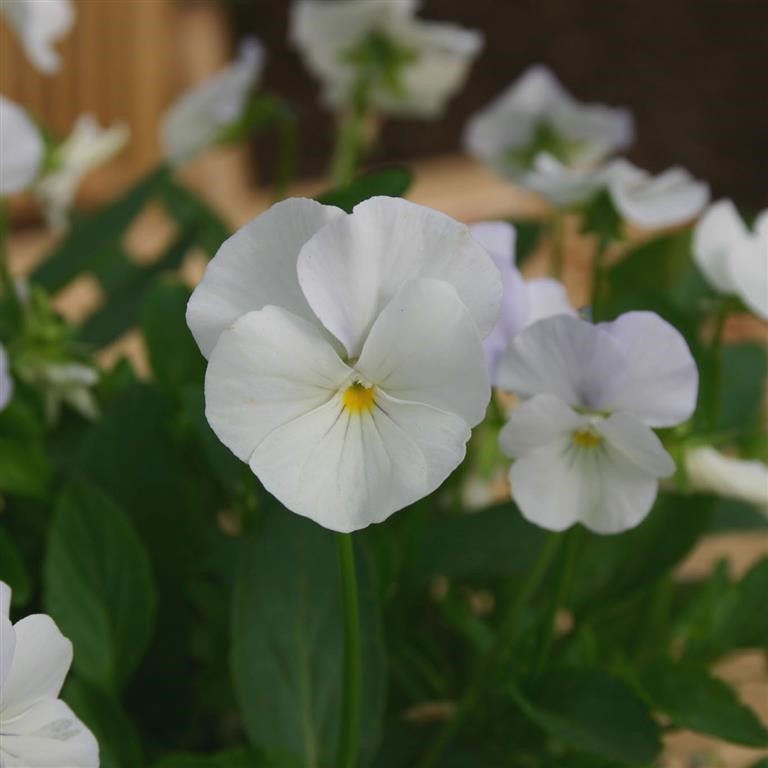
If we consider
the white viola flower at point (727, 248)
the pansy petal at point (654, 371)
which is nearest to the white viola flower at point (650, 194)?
the white viola flower at point (727, 248)

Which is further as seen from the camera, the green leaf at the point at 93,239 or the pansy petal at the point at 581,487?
the green leaf at the point at 93,239

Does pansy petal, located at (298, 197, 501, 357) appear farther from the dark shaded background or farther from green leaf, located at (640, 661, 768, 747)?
the dark shaded background

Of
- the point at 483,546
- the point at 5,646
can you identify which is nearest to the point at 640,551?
the point at 483,546

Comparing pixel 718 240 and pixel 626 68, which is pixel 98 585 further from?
pixel 626 68

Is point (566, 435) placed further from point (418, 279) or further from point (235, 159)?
point (235, 159)

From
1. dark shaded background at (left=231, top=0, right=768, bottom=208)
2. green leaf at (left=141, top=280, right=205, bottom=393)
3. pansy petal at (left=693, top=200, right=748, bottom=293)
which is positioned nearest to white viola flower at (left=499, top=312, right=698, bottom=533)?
pansy petal at (left=693, top=200, right=748, bottom=293)

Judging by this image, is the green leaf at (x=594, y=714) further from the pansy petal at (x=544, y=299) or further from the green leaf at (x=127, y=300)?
the green leaf at (x=127, y=300)
